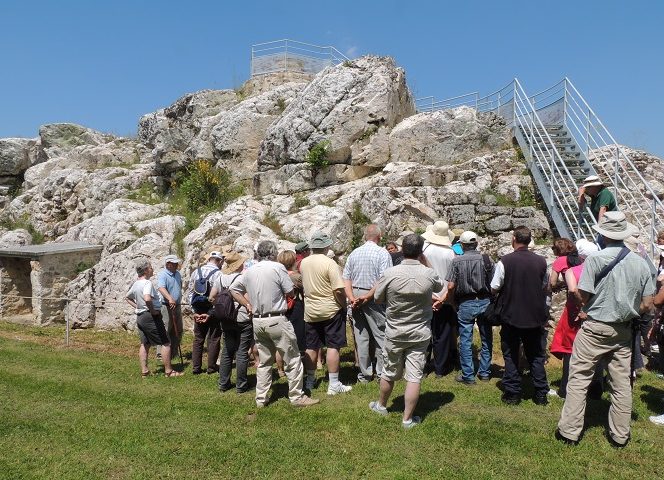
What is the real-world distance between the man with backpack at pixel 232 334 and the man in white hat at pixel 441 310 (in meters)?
2.82

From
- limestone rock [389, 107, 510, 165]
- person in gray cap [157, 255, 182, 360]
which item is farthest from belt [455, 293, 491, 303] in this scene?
limestone rock [389, 107, 510, 165]

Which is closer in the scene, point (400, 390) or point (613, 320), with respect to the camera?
point (613, 320)

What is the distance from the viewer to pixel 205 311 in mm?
7910

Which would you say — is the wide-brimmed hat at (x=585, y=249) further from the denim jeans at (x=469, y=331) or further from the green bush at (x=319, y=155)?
the green bush at (x=319, y=155)

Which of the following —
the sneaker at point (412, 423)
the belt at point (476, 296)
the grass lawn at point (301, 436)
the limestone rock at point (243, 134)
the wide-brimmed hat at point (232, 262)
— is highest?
the limestone rock at point (243, 134)

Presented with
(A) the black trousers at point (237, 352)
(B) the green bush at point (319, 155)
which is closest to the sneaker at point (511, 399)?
(A) the black trousers at point (237, 352)

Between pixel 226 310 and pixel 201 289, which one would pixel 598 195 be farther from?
pixel 201 289

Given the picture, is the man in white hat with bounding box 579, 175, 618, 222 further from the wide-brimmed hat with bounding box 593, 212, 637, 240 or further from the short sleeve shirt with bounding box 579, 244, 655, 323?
the short sleeve shirt with bounding box 579, 244, 655, 323

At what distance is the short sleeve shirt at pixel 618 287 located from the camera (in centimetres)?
446

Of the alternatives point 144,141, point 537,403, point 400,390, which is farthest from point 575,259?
point 144,141

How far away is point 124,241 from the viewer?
1541 cm

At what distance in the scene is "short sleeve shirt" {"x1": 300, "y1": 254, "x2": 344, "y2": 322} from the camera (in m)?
6.33

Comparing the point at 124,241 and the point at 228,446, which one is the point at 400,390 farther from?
the point at 124,241

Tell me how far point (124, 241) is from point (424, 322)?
43.0 ft
